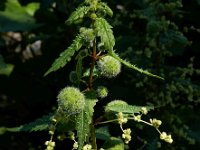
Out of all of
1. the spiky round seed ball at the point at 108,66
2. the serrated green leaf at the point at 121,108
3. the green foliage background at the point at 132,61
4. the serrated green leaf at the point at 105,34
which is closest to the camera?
the serrated green leaf at the point at 105,34

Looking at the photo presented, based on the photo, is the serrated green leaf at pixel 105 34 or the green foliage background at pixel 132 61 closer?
the serrated green leaf at pixel 105 34

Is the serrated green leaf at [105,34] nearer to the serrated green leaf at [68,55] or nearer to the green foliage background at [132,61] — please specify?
the serrated green leaf at [68,55]

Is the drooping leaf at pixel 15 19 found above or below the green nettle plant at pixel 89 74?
above

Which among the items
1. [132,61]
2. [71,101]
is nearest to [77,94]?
[71,101]

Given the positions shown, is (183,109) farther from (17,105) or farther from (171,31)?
(17,105)

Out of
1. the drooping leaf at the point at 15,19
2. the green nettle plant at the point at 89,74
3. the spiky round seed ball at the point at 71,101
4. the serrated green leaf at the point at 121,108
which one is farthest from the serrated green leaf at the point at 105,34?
the drooping leaf at the point at 15,19

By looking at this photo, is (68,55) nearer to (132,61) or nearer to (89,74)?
(89,74)

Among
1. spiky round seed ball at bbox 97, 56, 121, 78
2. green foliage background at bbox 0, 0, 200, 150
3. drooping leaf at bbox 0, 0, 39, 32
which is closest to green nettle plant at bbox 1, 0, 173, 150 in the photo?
spiky round seed ball at bbox 97, 56, 121, 78
